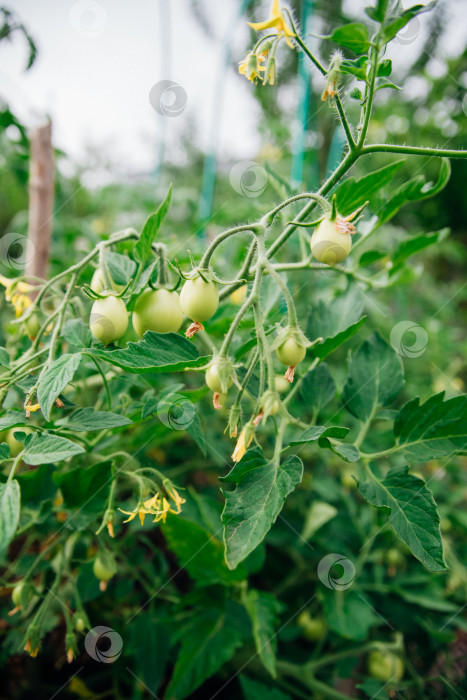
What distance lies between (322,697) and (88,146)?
223cm

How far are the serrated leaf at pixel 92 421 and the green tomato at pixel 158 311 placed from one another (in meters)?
0.09

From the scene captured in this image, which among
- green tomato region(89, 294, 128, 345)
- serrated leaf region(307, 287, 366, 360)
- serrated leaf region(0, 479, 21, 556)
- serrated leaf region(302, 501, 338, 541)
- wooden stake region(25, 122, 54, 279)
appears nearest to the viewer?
serrated leaf region(0, 479, 21, 556)

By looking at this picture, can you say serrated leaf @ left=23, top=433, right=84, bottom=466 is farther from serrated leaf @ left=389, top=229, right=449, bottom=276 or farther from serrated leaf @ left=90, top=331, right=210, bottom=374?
serrated leaf @ left=389, top=229, right=449, bottom=276

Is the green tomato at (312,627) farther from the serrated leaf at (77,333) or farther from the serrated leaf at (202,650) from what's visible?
the serrated leaf at (77,333)

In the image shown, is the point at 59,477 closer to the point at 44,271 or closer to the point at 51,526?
the point at 51,526

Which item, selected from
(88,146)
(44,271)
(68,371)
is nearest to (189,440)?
(44,271)

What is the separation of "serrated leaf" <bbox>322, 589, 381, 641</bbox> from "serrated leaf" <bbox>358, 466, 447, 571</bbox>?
29 cm

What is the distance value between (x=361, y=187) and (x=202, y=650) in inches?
21.1

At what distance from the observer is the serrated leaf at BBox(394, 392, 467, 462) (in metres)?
0.40

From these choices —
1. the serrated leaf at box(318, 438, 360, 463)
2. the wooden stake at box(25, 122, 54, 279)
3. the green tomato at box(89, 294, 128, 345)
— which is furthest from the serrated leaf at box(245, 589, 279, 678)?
the wooden stake at box(25, 122, 54, 279)

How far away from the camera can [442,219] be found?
333 centimetres

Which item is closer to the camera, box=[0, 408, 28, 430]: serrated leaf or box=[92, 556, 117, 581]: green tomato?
box=[0, 408, 28, 430]: serrated leaf

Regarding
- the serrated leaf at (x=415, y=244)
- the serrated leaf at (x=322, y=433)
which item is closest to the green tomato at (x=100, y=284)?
the serrated leaf at (x=322, y=433)

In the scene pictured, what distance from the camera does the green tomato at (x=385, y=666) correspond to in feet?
2.21
